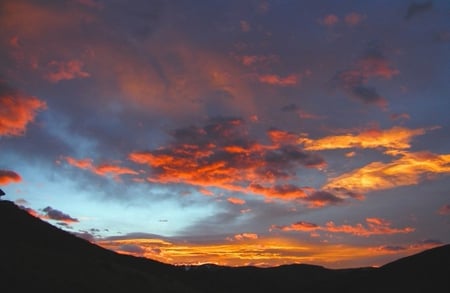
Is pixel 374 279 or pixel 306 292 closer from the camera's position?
pixel 374 279

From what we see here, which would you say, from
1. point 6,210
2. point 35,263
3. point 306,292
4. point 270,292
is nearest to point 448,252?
point 306,292

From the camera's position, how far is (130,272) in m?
62.9

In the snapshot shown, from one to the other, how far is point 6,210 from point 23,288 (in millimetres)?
56726

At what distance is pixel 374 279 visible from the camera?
8312 cm

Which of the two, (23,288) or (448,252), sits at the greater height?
(448,252)

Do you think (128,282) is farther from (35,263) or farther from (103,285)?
(35,263)

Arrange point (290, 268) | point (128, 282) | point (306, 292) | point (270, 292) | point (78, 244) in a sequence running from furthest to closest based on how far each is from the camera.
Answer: point (290, 268)
point (270, 292)
point (306, 292)
point (78, 244)
point (128, 282)

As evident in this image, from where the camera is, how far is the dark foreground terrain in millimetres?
42469

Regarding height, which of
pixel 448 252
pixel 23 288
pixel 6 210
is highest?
pixel 6 210

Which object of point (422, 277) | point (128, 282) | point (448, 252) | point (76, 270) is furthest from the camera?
point (448, 252)

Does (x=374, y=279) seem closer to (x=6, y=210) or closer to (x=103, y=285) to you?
(x=103, y=285)

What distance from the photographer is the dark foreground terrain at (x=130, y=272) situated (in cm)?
4247

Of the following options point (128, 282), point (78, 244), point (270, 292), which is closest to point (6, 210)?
point (78, 244)

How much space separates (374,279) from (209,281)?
51.2 metres
